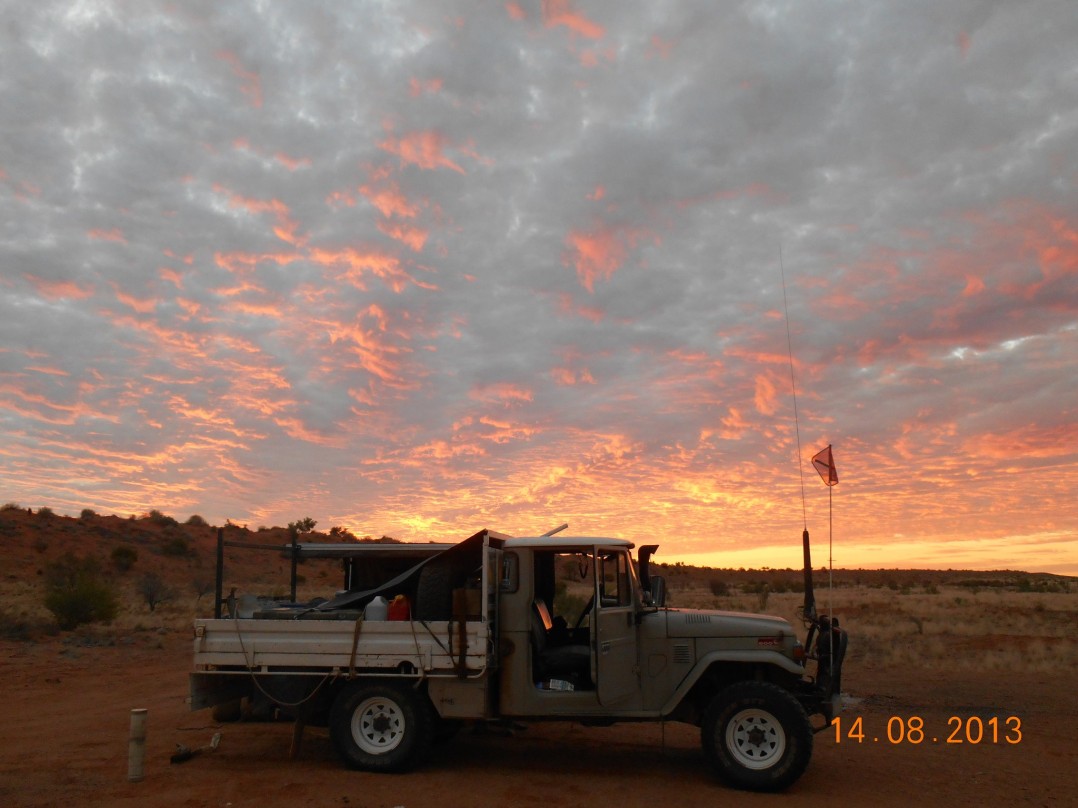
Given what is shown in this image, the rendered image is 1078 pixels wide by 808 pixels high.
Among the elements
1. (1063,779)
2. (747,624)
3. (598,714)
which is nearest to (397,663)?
(598,714)

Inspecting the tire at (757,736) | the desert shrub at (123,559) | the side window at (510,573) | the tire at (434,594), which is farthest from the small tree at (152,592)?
the tire at (757,736)

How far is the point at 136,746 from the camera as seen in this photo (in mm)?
8523

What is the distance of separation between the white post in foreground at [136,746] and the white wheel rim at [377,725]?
2.04 m

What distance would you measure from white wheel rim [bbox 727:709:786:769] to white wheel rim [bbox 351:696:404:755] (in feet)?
11.2

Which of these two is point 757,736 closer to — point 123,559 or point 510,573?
point 510,573

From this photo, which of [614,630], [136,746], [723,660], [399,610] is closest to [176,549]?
[136,746]

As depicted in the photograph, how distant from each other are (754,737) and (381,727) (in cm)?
384

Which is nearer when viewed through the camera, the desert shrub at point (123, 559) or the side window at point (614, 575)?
the side window at point (614, 575)

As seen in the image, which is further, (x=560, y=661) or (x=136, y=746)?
(x=560, y=661)

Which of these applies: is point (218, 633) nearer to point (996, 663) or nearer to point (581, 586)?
point (581, 586)

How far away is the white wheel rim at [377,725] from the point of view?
357 inches

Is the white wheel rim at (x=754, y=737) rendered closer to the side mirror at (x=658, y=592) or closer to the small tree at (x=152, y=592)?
the side mirror at (x=658, y=592)

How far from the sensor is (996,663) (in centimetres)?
1828

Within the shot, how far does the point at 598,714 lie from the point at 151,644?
17356mm
